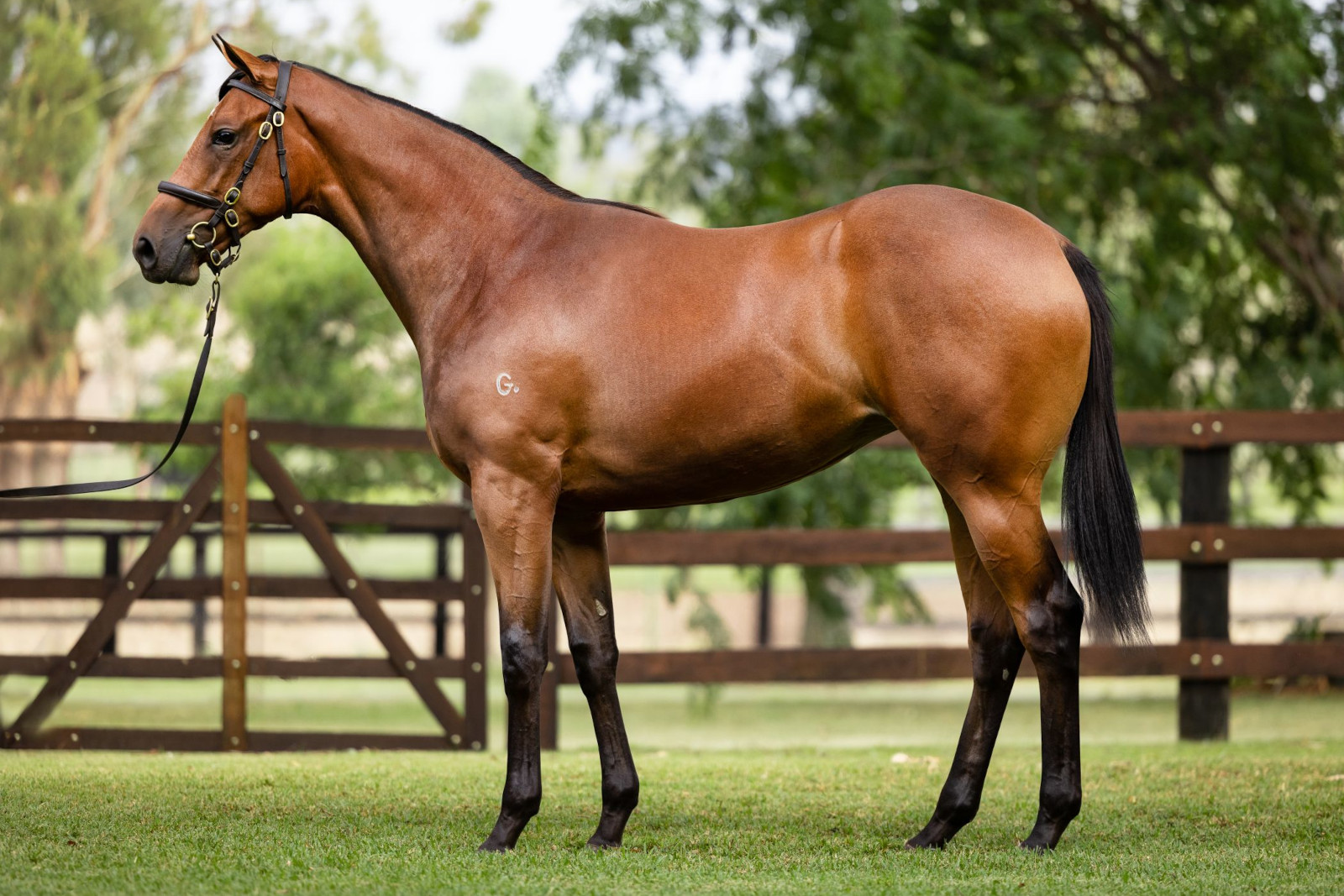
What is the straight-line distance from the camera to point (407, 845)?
362cm

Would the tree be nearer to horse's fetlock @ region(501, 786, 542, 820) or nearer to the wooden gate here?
the wooden gate

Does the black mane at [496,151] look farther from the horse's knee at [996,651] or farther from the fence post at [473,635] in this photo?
the fence post at [473,635]

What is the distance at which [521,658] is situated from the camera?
374 cm

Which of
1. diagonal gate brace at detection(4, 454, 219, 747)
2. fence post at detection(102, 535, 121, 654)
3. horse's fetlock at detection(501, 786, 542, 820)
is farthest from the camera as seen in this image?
fence post at detection(102, 535, 121, 654)

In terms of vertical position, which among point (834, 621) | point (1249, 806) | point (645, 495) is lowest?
point (834, 621)

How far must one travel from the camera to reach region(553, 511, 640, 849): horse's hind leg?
3771mm

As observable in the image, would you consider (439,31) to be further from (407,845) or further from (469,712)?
(407,845)

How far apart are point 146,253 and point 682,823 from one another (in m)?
→ 2.46

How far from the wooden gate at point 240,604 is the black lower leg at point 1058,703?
325 centimetres

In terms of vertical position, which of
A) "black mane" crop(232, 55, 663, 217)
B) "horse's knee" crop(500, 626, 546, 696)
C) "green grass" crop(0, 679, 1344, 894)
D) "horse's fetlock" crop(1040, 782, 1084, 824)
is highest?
"black mane" crop(232, 55, 663, 217)

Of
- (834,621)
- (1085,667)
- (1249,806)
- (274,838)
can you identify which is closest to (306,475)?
(834,621)

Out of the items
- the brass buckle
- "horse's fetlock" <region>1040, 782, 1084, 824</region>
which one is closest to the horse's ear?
the brass buckle

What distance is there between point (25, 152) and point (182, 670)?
10.9 m

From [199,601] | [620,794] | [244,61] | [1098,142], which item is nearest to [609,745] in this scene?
[620,794]
